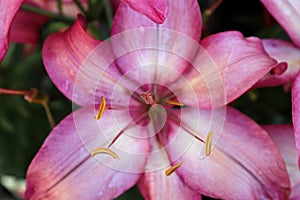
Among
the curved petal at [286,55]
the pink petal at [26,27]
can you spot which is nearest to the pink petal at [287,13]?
the curved petal at [286,55]

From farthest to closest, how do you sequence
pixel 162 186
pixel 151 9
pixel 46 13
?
1. pixel 46 13
2. pixel 162 186
3. pixel 151 9

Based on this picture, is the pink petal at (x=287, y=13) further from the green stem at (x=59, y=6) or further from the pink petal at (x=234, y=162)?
the green stem at (x=59, y=6)

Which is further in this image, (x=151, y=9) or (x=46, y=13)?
(x=46, y=13)

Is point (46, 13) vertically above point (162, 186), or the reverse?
point (46, 13)

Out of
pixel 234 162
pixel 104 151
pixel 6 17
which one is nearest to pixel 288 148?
pixel 234 162

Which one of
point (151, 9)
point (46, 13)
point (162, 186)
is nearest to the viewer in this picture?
point (151, 9)

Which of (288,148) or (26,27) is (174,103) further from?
(26,27)

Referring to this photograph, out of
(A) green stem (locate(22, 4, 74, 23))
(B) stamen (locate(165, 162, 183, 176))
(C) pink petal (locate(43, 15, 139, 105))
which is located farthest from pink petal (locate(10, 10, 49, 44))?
(B) stamen (locate(165, 162, 183, 176))

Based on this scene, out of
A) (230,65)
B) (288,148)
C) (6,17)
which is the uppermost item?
(6,17)
